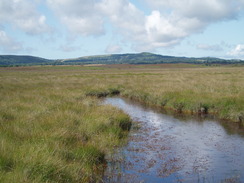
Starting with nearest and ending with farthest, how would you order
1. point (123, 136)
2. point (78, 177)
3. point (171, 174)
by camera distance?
point (78, 177) → point (171, 174) → point (123, 136)

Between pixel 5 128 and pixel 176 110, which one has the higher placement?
pixel 5 128

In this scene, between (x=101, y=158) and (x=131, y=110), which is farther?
(x=131, y=110)

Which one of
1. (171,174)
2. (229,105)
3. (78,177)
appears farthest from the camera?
(229,105)

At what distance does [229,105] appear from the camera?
15969 mm

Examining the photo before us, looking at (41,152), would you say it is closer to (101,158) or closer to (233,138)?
(101,158)

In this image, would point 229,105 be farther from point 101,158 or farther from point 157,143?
point 101,158

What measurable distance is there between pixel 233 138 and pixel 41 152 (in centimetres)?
881

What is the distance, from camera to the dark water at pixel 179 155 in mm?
7602

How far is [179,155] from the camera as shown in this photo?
934 cm

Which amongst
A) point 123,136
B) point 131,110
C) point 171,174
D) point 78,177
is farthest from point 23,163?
point 131,110

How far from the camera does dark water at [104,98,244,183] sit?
7602 mm

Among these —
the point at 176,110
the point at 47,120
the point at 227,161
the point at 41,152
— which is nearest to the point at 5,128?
the point at 47,120

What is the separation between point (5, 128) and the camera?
8773 mm

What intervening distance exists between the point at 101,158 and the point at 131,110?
10.6 metres
